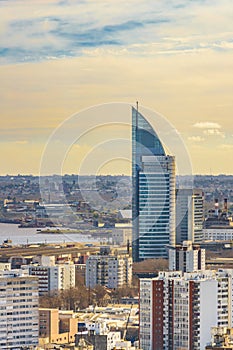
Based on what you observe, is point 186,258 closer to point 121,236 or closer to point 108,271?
point 108,271

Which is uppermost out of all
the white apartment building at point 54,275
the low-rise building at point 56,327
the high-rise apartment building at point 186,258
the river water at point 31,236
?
the river water at point 31,236

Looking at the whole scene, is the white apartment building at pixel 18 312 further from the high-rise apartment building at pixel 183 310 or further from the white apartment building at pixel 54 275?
the white apartment building at pixel 54 275

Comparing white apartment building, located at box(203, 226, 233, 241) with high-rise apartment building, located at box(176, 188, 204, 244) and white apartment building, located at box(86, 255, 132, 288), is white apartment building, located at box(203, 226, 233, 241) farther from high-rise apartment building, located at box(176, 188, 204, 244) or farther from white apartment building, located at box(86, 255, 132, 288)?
white apartment building, located at box(86, 255, 132, 288)

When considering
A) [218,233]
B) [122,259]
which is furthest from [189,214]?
[122,259]

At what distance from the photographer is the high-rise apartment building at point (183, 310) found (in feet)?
34.6

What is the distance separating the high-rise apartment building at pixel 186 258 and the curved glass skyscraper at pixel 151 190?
86.0 inches

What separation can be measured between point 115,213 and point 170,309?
10.5m

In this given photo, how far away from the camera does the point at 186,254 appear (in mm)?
17391

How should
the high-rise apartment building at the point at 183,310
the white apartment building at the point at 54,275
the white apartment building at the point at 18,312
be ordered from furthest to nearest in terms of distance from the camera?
the white apartment building at the point at 54,275 → the white apartment building at the point at 18,312 → the high-rise apartment building at the point at 183,310

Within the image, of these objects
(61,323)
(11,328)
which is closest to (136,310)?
(61,323)

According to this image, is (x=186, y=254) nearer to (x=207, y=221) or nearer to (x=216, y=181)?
(x=216, y=181)

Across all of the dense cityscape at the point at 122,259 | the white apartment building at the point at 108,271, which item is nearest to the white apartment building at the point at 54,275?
the dense cityscape at the point at 122,259

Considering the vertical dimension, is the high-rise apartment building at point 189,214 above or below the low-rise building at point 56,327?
above

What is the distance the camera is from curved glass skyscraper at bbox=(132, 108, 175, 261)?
21.1 m
